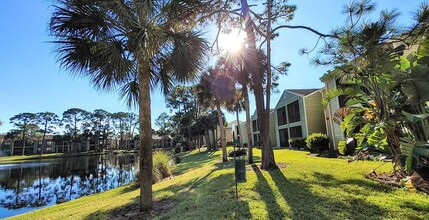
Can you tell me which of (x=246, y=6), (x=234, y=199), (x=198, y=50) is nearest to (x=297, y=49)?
(x=246, y=6)

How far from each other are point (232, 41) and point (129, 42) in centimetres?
682

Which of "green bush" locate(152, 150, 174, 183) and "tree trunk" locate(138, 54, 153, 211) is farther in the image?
"green bush" locate(152, 150, 174, 183)

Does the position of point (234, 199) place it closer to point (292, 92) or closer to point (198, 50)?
point (198, 50)

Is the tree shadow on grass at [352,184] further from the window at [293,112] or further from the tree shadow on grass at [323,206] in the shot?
the window at [293,112]

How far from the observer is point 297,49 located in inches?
314

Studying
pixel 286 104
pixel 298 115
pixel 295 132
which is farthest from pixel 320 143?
pixel 286 104

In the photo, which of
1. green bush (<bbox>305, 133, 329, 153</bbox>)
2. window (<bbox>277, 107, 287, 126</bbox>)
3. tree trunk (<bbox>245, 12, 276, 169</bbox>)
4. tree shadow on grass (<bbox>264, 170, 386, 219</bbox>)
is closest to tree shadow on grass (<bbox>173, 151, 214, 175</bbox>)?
tree trunk (<bbox>245, 12, 276, 169</bbox>)

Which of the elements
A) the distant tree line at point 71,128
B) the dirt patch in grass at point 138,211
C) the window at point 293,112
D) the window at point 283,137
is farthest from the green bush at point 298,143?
the distant tree line at point 71,128

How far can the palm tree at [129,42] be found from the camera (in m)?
4.81

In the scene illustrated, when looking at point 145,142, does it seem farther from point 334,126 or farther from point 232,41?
point 334,126

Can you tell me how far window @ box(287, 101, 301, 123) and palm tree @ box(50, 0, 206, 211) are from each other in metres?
18.0

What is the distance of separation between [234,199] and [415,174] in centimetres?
405

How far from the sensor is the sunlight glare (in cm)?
1070

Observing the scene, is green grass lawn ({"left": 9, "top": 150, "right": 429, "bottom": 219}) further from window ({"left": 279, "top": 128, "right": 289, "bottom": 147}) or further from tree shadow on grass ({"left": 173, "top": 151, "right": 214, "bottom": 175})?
window ({"left": 279, "top": 128, "right": 289, "bottom": 147})
